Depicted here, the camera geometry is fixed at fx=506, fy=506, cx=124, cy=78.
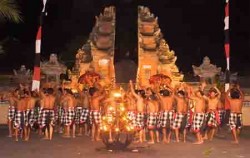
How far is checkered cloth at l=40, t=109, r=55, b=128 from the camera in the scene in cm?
1361

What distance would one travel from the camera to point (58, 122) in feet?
48.2

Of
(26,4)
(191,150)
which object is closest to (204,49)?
(26,4)

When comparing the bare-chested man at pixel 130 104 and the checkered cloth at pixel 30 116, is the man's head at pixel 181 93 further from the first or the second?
the checkered cloth at pixel 30 116

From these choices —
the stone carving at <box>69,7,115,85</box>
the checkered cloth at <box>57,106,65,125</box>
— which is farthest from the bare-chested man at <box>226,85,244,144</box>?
the stone carving at <box>69,7,115,85</box>

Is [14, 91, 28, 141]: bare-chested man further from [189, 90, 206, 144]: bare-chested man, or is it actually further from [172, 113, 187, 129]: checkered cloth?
[189, 90, 206, 144]: bare-chested man

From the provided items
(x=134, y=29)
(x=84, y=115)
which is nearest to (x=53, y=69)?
(x=84, y=115)

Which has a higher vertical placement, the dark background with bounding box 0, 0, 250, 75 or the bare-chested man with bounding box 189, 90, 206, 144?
the dark background with bounding box 0, 0, 250, 75

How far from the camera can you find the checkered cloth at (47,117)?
13609mm

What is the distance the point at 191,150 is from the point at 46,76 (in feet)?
30.0

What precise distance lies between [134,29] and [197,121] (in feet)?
67.4

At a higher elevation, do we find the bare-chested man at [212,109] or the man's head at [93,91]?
the man's head at [93,91]

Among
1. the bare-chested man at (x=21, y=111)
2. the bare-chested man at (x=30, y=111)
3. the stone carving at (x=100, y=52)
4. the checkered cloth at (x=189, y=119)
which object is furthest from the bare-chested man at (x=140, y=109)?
the stone carving at (x=100, y=52)

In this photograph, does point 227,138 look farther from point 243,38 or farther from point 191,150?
point 243,38

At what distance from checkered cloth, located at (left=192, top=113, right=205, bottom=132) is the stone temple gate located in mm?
6371
